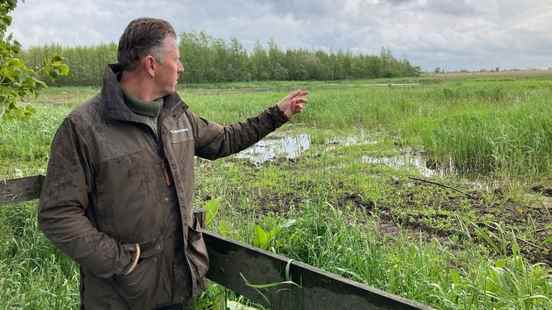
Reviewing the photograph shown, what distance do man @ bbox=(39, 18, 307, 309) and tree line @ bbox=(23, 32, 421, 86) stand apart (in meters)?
48.8

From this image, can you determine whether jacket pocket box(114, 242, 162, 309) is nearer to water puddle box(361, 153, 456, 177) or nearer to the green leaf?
the green leaf

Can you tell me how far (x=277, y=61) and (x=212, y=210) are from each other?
52.2 meters

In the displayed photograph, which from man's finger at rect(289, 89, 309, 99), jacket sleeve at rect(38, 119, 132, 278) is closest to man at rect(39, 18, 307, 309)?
jacket sleeve at rect(38, 119, 132, 278)

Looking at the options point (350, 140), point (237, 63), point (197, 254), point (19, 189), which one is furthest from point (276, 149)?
point (237, 63)

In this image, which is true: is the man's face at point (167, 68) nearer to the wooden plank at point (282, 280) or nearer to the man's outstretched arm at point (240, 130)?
the man's outstretched arm at point (240, 130)

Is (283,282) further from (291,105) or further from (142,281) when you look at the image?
(291,105)

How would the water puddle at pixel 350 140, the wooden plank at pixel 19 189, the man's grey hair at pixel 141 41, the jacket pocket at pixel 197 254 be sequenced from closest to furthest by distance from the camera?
the man's grey hair at pixel 141 41
the jacket pocket at pixel 197 254
the wooden plank at pixel 19 189
the water puddle at pixel 350 140

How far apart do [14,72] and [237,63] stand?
52067 mm

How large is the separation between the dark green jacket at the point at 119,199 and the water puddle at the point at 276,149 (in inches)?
286

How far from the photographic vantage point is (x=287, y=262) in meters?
2.05

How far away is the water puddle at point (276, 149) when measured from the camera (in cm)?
1018

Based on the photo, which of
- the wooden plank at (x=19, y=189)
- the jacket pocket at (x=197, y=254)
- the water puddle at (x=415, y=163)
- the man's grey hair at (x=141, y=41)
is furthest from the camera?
the water puddle at (x=415, y=163)

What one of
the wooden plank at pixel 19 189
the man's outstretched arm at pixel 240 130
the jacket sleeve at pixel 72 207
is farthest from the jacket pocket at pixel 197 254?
the wooden plank at pixel 19 189

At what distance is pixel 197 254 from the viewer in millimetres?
2322
